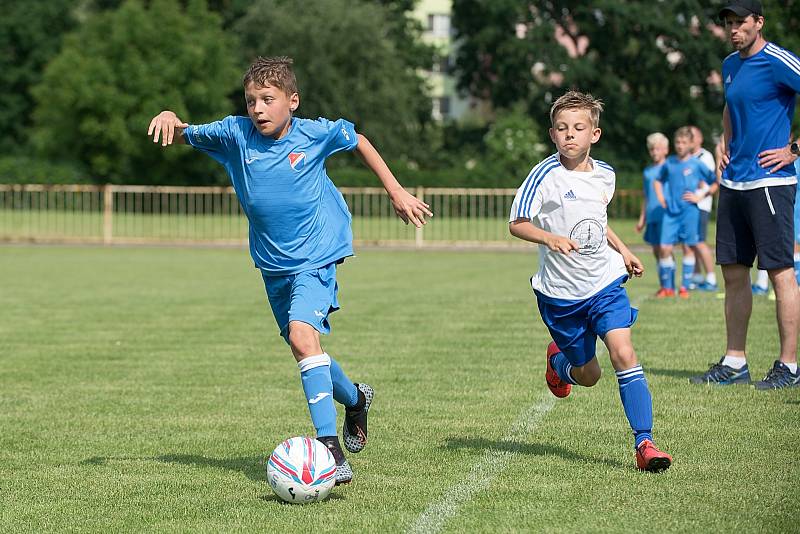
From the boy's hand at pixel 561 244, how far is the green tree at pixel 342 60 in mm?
49012

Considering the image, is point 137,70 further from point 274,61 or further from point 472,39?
point 274,61

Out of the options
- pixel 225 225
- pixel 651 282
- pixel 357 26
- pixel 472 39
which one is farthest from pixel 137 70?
pixel 651 282

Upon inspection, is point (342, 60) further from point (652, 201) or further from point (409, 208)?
point (409, 208)

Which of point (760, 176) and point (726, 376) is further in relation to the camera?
point (726, 376)

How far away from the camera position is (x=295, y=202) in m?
6.26

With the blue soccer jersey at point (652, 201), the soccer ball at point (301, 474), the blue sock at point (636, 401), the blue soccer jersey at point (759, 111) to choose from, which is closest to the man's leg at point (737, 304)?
the blue soccer jersey at point (759, 111)

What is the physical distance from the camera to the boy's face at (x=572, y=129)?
6254 mm

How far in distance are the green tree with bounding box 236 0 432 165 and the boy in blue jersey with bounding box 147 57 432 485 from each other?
1904 inches

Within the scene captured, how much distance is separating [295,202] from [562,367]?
1.76 metres

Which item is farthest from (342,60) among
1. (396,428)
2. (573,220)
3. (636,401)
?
(636,401)

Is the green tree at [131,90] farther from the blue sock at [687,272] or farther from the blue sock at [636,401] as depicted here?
the blue sock at [636,401]

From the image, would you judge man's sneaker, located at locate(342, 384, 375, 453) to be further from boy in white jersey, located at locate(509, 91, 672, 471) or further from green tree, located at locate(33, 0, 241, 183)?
green tree, located at locate(33, 0, 241, 183)

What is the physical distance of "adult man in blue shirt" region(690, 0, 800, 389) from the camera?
8391 millimetres

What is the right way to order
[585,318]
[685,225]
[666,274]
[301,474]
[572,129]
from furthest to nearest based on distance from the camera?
[685,225] < [666,274] < [585,318] < [572,129] < [301,474]
